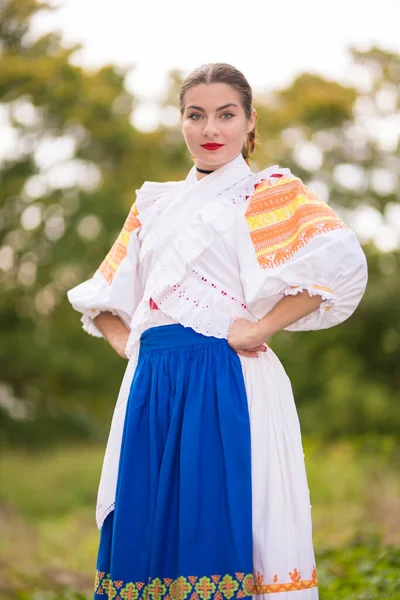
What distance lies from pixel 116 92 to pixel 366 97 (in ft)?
11.1

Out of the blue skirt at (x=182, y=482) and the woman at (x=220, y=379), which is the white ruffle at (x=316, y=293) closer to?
the woman at (x=220, y=379)

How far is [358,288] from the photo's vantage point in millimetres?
2148

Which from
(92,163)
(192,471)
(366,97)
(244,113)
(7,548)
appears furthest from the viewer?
(92,163)

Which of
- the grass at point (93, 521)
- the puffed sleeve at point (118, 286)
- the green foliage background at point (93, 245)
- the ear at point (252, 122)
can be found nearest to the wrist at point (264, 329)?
the puffed sleeve at point (118, 286)

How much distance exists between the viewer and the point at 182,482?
210cm

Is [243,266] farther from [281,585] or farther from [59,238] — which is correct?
[59,238]

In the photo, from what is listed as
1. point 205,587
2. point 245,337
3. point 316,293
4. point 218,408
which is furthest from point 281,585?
point 316,293

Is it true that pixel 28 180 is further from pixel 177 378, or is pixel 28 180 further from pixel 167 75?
pixel 177 378

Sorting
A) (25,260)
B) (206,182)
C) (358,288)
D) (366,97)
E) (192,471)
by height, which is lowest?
(192,471)

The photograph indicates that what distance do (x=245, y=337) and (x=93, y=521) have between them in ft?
18.5

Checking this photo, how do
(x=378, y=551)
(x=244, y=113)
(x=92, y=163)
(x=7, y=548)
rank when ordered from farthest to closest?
(x=92, y=163) → (x=7, y=548) → (x=378, y=551) → (x=244, y=113)

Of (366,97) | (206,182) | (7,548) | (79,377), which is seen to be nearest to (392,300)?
(366,97)

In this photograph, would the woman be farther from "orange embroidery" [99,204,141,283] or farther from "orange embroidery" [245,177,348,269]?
"orange embroidery" [99,204,141,283]

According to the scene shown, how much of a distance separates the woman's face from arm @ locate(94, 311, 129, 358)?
54cm
